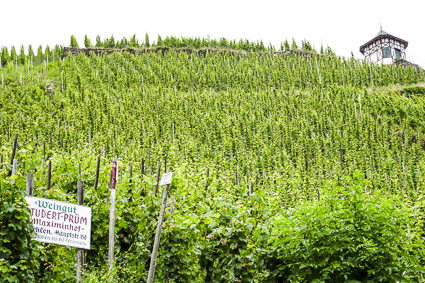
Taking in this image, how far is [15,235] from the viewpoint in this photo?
24.3 ft

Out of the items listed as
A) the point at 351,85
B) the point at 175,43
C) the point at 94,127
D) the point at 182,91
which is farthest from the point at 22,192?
the point at 175,43

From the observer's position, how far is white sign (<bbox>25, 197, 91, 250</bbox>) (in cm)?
793

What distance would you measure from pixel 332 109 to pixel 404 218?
45654 mm

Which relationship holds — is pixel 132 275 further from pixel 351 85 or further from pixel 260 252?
pixel 351 85

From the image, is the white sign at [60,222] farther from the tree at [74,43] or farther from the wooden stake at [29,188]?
the tree at [74,43]

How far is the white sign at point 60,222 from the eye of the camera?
793 cm

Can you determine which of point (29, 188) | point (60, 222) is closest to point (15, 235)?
point (60, 222)

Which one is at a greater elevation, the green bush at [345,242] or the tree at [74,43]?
the tree at [74,43]

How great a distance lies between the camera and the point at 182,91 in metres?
64.2

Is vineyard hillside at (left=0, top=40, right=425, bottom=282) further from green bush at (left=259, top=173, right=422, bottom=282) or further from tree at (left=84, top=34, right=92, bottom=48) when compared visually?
tree at (left=84, top=34, right=92, bottom=48)

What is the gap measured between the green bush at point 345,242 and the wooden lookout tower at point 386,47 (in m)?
81.4

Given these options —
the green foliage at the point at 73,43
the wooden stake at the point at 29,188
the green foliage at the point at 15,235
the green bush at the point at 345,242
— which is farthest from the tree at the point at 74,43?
the green foliage at the point at 15,235

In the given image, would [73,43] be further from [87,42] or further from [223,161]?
[223,161]

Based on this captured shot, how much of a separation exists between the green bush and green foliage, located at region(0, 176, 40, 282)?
5.27 meters
